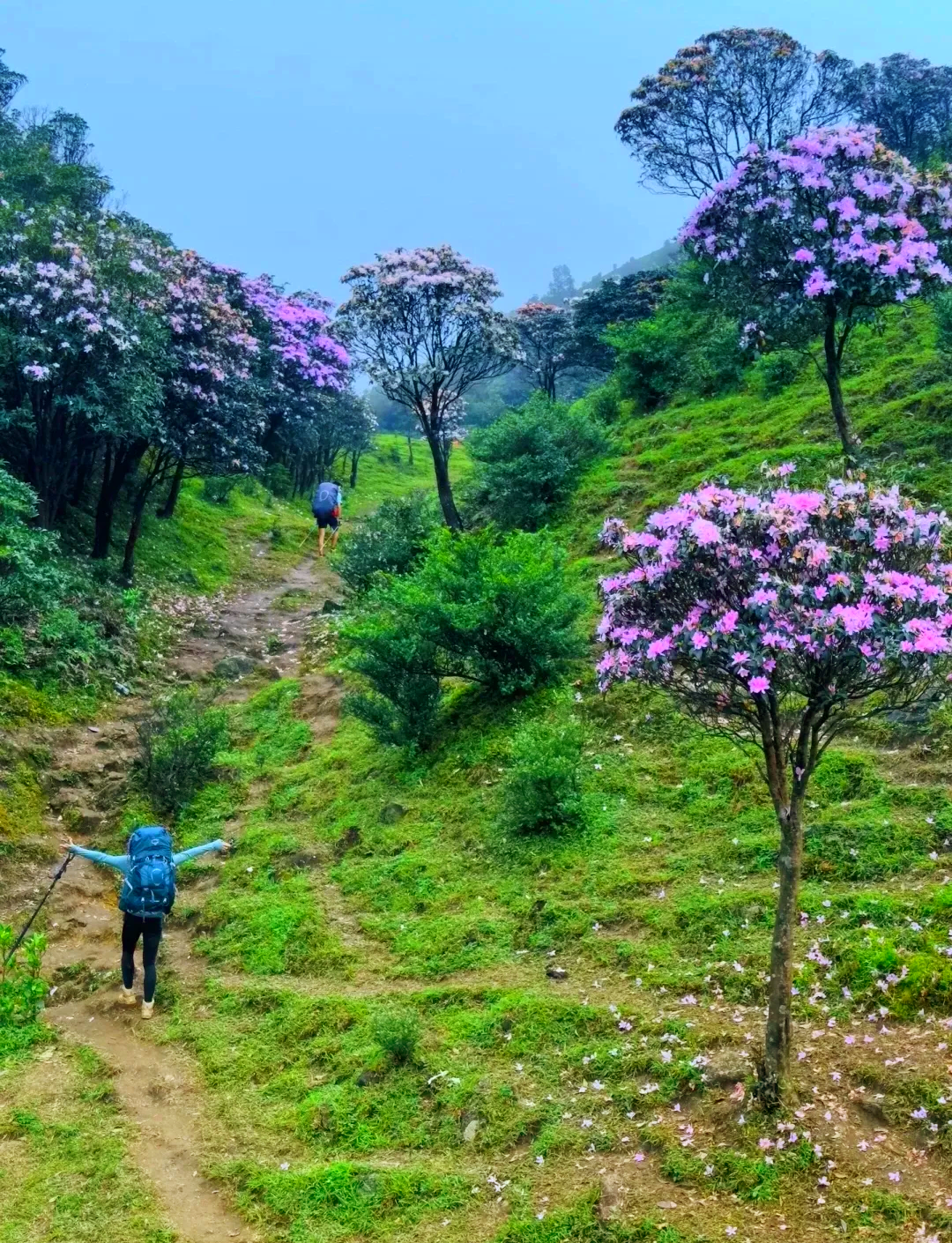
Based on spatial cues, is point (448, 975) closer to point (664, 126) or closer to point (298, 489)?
point (664, 126)

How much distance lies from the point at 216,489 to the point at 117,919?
22555 millimetres

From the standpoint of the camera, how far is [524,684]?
1182cm

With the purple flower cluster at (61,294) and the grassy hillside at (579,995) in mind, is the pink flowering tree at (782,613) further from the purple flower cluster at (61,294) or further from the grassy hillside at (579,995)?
the purple flower cluster at (61,294)

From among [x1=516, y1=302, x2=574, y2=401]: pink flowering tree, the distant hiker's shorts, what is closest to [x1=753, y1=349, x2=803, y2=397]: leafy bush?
the distant hiker's shorts

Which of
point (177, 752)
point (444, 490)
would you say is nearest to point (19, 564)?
point (177, 752)

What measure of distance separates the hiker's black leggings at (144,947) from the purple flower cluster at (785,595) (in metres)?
5.61

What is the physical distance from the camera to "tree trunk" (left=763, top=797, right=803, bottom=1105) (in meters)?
5.52

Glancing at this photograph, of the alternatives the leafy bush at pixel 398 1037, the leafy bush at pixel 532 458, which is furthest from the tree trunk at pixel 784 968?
the leafy bush at pixel 532 458

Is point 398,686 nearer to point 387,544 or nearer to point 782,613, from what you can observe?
point 387,544

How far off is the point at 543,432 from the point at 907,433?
304 inches

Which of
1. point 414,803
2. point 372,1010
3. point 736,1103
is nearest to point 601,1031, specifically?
point 736,1103

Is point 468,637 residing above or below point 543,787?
above

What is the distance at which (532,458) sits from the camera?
19.5 metres

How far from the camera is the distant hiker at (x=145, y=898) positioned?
28.0 feet
